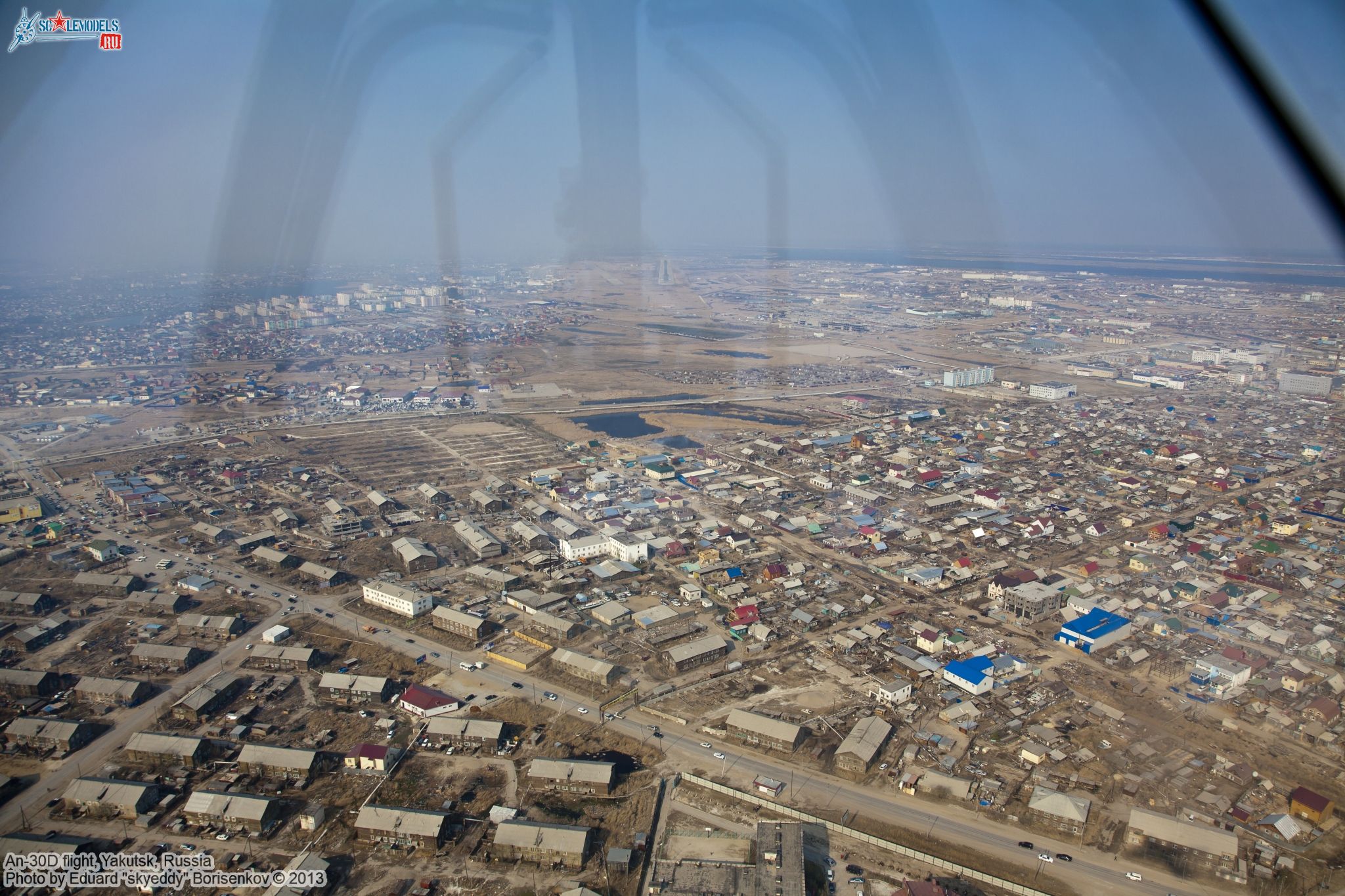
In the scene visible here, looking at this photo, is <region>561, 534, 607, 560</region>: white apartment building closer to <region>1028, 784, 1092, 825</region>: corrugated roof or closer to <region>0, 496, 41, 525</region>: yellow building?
<region>1028, 784, 1092, 825</region>: corrugated roof

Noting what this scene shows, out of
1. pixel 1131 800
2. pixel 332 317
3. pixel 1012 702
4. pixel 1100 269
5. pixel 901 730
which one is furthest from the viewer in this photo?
pixel 1100 269

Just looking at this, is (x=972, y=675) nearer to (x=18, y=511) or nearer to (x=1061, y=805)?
(x=1061, y=805)

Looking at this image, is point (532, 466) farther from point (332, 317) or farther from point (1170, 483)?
point (332, 317)

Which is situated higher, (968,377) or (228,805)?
(968,377)

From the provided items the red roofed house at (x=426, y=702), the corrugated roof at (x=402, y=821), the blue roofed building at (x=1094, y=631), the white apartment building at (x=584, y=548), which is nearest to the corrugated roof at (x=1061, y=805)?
the blue roofed building at (x=1094, y=631)

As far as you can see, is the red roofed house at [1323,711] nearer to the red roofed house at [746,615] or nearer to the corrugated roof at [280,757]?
the red roofed house at [746,615]

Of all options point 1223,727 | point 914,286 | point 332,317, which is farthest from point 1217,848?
point 914,286

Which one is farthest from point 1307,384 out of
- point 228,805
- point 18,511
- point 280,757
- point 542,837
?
point 18,511
